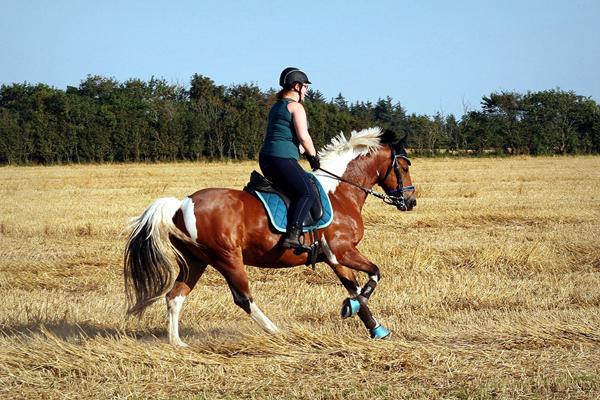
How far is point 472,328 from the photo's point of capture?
7031mm

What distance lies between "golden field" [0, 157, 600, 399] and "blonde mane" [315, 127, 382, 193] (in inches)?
67.0

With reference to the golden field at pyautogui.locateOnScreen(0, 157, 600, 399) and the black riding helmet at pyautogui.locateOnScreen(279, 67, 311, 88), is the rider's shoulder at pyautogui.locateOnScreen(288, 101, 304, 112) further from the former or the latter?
the golden field at pyautogui.locateOnScreen(0, 157, 600, 399)

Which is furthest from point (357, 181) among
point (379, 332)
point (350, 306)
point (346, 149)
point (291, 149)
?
point (379, 332)

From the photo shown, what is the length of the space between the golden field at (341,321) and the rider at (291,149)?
1.15m

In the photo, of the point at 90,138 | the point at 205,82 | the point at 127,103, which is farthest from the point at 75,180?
the point at 205,82

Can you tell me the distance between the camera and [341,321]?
26.6ft

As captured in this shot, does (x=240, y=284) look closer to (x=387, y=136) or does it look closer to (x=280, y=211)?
(x=280, y=211)

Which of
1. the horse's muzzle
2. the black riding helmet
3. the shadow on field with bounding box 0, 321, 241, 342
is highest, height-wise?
the black riding helmet

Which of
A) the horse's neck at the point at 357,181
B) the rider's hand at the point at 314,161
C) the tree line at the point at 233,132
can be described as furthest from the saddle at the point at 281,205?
the tree line at the point at 233,132

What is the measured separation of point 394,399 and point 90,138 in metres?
52.1

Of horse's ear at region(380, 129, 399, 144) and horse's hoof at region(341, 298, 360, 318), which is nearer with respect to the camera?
horse's hoof at region(341, 298, 360, 318)

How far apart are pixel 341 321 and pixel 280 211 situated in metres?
1.67

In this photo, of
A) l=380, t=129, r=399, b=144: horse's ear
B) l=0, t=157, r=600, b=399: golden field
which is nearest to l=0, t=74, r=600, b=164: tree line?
l=0, t=157, r=600, b=399: golden field

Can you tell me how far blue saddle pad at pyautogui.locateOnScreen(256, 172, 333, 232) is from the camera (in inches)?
281
